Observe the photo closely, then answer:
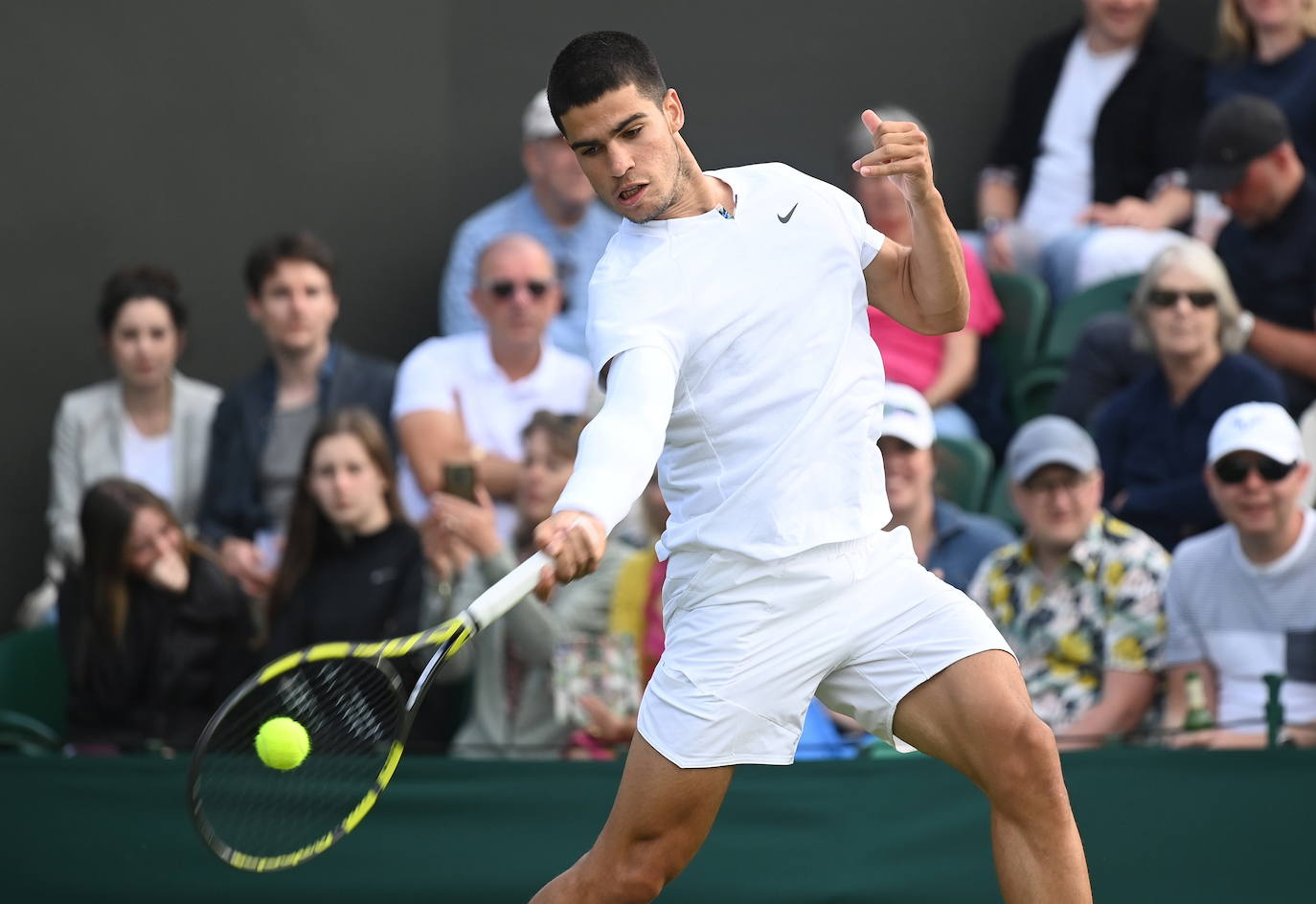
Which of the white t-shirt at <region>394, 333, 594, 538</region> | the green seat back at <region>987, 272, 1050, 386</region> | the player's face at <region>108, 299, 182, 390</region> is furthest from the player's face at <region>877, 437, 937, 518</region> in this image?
the player's face at <region>108, 299, 182, 390</region>

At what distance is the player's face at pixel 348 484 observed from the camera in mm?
6133

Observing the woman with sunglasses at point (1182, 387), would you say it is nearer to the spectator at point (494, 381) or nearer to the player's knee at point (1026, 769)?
the spectator at point (494, 381)

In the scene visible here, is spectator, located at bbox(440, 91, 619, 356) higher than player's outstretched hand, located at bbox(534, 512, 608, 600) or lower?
higher

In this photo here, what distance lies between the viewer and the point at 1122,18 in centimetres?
759

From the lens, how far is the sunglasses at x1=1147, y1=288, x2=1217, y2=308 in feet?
20.4

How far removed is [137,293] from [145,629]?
157 cm

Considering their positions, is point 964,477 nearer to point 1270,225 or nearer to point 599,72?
point 1270,225

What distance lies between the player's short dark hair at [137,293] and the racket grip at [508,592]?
4148 millimetres

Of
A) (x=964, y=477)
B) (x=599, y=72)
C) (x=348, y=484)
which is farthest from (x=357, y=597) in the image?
(x=599, y=72)

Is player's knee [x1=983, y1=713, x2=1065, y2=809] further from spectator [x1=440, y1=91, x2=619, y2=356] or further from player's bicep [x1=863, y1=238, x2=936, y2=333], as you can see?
spectator [x1=440, y1=91, x2=619, y2=356]

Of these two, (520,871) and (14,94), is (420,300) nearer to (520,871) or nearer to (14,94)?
(14,94)

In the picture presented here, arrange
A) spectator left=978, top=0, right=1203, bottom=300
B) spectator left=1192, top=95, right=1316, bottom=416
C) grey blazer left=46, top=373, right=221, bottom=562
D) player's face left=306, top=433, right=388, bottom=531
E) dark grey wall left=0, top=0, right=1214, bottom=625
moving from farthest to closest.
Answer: dark grey wall left=0, top=0, right=1214, bottom=625, spectator left=978, top=0, right=1203, bottom=300, grey blazer left=46, top=373, right=221, bottom=562, spectator left=1192, top=95, right=1316, bottom=416, player's face left=306, top=433, right=388, bottom=531

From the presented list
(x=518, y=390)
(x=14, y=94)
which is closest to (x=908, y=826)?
(x=518, y=390)

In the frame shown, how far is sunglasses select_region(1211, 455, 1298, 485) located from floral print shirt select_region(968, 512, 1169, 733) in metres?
0.32
